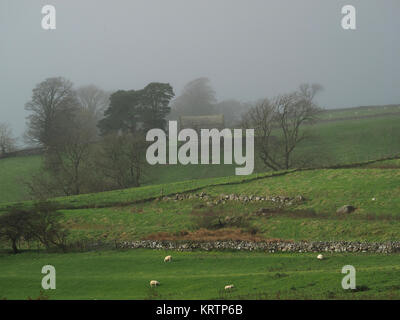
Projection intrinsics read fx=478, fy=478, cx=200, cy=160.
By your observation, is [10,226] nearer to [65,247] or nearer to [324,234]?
[65,247]

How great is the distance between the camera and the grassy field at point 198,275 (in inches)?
702

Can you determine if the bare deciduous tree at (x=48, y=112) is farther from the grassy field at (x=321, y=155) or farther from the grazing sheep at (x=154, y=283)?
the grazing sheep at (x=154, y=283)

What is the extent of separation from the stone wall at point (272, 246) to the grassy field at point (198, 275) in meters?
0.94

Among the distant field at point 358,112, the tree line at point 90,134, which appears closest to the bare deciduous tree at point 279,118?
the tree line at point 90,134

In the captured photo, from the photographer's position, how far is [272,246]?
27500mm

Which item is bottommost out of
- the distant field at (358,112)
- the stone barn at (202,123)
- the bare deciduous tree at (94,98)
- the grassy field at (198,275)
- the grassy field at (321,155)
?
the grassy field at (198,275)

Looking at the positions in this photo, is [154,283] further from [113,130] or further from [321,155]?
[113,130]

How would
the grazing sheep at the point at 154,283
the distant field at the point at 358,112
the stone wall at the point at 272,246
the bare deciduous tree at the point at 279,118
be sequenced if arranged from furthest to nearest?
the distant field at the point at 358,112 → the bare deciduous tree at the point at 279,118 → the stone wall at the point at 272,246 → the grazing sheep at the point at 154,283

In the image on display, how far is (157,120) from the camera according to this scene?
7506 centimetres

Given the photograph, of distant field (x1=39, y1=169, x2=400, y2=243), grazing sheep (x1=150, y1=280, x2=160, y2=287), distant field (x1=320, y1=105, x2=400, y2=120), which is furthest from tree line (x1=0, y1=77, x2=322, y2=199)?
grazing sheep (x1=150, y1=280, x2=160, y2=287)

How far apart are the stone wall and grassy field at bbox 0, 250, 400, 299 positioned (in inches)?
36.9

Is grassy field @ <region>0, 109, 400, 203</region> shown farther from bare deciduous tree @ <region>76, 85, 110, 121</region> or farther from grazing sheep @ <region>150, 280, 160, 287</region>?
grazing sheep @ <region>150, 280, 160, 287</region>

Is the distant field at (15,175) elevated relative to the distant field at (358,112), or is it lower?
lower
